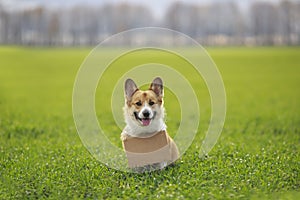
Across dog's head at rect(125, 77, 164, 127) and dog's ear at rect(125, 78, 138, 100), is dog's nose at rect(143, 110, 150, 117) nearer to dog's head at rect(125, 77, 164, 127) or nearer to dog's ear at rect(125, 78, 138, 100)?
dog's head at rect(125, 77, 164, 127)

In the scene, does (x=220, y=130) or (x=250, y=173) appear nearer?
(x=250, y=173)

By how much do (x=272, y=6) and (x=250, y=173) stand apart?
56.5 m

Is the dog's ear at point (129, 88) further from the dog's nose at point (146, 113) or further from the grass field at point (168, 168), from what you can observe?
the grass field at point (168, 168)

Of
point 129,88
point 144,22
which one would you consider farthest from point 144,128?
point 144,22

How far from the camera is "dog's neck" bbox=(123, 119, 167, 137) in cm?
743

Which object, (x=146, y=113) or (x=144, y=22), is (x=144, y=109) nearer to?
(x=146, y=113)

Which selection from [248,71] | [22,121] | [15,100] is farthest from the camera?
[248,71]

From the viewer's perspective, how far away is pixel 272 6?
198 ft

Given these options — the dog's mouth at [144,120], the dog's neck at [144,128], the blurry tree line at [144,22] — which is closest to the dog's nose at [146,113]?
the dog's mouth at [144,120]

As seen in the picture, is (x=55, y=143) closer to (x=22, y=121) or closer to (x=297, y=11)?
(x=22, y=121)

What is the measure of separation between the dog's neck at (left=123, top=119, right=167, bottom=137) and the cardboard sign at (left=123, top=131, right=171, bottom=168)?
68mm

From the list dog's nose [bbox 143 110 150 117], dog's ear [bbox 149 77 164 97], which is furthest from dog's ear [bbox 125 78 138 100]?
dog's nose [bbox 143 110 150 117]

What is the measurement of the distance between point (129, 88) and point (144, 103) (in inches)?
14.4

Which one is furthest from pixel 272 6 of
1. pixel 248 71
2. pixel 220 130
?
pixel 220 130
